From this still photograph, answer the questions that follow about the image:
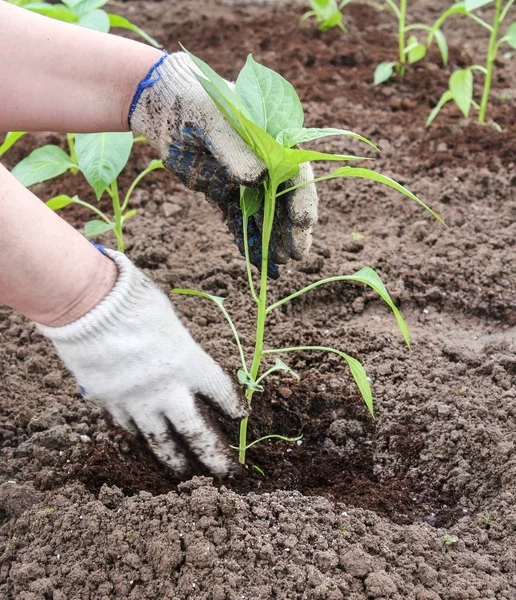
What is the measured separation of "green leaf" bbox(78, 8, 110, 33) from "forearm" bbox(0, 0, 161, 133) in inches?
19.0

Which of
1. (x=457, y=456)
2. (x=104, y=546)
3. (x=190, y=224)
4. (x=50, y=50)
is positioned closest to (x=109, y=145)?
(x=50, y=50)

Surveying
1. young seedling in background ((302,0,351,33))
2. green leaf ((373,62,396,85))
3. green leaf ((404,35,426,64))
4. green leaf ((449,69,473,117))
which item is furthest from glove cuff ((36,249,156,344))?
young seedling in background ((302,0,351,33))

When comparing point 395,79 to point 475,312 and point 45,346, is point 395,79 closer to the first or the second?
point 475,312

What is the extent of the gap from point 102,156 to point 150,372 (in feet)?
1.83

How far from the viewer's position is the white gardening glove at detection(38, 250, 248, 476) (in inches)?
52.3

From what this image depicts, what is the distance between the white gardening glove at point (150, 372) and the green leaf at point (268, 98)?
0.39 metres

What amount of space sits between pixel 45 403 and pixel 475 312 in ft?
3.89

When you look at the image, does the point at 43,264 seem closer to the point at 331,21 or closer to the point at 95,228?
the point at 95,228

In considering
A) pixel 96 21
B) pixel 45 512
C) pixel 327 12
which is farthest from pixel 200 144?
pixel 327 12

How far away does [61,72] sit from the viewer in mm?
1395

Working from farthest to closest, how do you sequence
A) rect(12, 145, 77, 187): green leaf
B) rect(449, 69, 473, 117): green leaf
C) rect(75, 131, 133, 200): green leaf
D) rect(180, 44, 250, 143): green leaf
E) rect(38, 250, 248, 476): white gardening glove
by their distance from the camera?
rect(449, 69, 473, 117): green leaf < rect(12, 145, 77, 187): green leaf < rect(75, 131, 133, 200): green leaf < rect(38, 250, 248, 476): white gardening glove < rect(180, 44, 250, 143): green leaf

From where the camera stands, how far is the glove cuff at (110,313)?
130 centimetres

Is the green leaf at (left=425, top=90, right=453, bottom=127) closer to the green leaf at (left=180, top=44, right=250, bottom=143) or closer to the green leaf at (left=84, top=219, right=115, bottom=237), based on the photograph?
the green leaf at (left=84, top=219, right=115, bottom=237)

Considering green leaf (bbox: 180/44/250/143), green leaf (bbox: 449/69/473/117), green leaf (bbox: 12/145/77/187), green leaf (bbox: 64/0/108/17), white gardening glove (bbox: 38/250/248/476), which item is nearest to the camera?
green leaf (bbox: 180/44/250/143)
